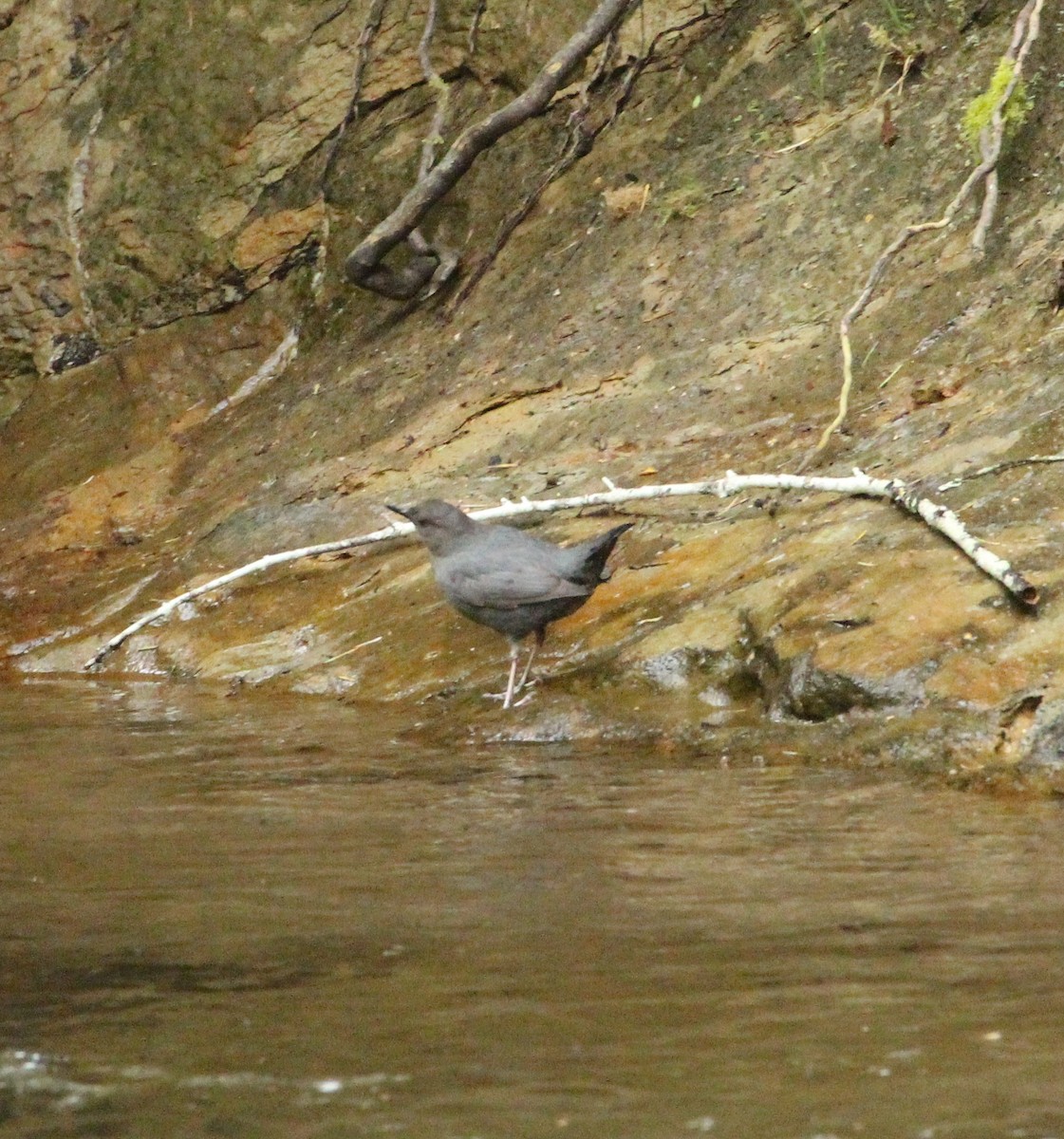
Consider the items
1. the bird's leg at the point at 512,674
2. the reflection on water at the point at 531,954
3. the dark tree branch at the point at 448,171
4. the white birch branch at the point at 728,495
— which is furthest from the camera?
the dark tree branch at the point at 448,171

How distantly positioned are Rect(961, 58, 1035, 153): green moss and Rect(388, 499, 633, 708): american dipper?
2963 millimetres

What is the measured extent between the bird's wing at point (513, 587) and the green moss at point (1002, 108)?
3.29 meters

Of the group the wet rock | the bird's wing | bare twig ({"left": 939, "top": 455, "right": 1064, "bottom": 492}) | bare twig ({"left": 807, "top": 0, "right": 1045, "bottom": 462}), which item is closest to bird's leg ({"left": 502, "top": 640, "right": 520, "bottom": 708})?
the bird's wing

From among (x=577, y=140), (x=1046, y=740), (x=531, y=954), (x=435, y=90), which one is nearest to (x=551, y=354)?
(x=577, y=140)

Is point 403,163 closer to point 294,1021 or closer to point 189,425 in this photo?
point 189,425

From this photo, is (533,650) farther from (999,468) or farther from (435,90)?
(435,90)

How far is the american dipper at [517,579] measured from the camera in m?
6.75

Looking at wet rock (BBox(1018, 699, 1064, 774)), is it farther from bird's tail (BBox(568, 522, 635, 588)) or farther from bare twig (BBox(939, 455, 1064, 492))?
bird's tail (BBox(568, 522, 635, 588))

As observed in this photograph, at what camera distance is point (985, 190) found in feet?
27.9

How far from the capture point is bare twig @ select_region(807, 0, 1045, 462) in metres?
7.62

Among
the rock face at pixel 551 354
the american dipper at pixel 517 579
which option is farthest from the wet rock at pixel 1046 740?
the american dipper at pixel 517 579

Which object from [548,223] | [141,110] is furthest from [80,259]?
[548,223]

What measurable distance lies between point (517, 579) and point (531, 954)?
3.35m

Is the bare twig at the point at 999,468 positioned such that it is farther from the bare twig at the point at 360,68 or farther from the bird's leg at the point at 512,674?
the bare twig at the point at 360,68
